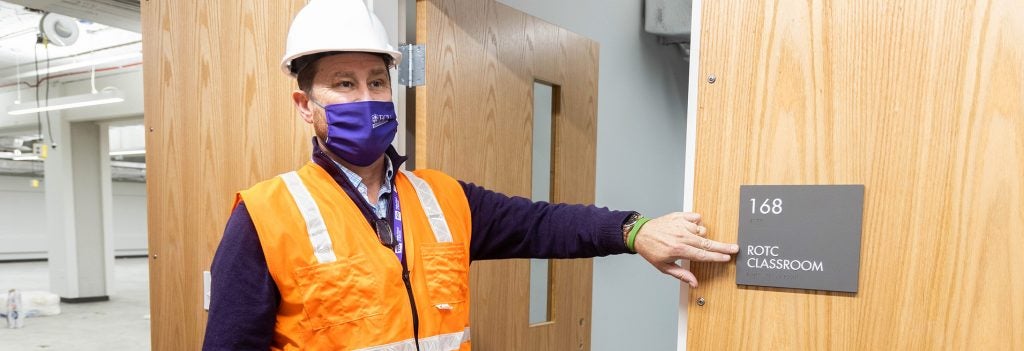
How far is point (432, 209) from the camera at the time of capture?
1347 millimetres

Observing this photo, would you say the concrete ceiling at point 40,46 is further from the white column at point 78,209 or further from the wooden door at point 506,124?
the wooden door at point 506,124

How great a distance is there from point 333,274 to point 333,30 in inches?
17.7

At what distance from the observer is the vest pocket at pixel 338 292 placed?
1.15 m

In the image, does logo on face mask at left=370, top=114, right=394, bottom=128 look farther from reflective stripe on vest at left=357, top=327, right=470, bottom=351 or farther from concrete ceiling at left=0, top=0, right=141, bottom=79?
concrete ceiling at left=0, top=0, right=141, bottom=79

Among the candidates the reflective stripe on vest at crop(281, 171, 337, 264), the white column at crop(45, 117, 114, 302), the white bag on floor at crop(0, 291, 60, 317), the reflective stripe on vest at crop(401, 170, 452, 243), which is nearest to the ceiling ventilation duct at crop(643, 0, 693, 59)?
the reflective stripe on vest at crop(401, 170, 452, 243)

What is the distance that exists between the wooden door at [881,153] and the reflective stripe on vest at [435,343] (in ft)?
1.53

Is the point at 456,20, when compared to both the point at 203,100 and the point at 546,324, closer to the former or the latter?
the point at 203,100

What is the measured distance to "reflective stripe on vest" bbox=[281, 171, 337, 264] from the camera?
1.16 metres

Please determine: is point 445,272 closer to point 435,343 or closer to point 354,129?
point 435,343

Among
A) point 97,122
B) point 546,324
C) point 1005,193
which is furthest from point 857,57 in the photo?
point 97,122

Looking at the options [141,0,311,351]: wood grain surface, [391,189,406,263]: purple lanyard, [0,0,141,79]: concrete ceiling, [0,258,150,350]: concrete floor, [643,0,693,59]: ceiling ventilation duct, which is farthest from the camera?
[0,258,150,350]: concrete floor

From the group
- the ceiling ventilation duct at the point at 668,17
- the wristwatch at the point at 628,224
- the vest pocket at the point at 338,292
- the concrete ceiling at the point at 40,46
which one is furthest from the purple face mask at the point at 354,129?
the concrete ceiling at the point at 40,46

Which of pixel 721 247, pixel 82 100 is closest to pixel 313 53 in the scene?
pixel 721 247

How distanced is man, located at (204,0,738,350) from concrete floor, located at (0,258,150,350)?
4.54 m
